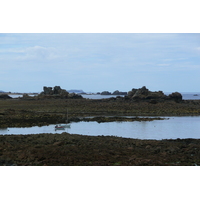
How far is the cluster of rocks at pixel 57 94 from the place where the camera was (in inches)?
4025

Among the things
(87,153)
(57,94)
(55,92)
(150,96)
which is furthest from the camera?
(55,92)

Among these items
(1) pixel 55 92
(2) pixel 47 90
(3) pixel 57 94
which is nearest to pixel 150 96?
(3) pixel 57 94

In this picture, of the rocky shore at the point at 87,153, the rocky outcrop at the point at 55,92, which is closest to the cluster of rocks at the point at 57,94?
the rocky outcrop at the point at 55,92

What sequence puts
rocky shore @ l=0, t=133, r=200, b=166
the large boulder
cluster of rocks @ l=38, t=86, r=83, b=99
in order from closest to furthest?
rocky shore @ l=0, t=133, r=200, b=166
cluster of rocks @ l=38, t=86, r=83, b=99
the large boulder

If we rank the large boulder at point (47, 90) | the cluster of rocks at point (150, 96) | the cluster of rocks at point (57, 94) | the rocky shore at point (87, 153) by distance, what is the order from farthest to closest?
the large boulder at point (47, 90) < the cluster of rocks at point (57, 94) < the cluster of rocks at point (150, 96) < the rocky shore at point (87, 153)

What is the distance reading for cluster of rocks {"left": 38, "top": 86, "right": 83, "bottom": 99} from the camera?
335 ft

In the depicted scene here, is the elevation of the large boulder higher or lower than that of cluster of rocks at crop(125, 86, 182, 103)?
higher

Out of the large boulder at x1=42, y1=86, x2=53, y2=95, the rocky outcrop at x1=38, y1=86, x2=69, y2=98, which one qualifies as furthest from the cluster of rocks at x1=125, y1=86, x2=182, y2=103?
the large boulder at x1=42, y1=86, x2=53, y2=95

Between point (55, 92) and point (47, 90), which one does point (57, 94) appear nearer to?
point (55, 92)

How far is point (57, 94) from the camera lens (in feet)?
354

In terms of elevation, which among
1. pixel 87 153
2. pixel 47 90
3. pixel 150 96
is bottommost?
pixel 87 153

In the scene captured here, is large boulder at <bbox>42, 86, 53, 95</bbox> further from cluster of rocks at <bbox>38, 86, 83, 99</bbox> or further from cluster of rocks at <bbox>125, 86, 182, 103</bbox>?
cluster of rocks at <bbox>125, 86, 182, 103</bbox>

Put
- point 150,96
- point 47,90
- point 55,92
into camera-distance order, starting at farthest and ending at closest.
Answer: point 47,90 → point 55,92 → point 150,96

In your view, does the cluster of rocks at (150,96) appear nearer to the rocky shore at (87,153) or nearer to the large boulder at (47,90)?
the large boulder at (47,90)
